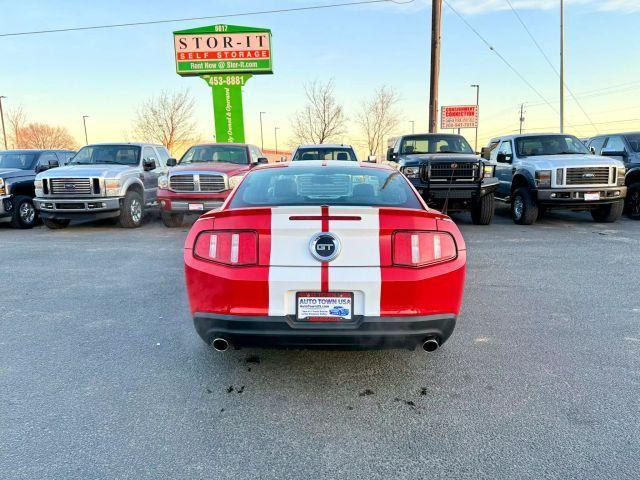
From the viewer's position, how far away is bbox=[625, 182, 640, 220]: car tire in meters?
10.4

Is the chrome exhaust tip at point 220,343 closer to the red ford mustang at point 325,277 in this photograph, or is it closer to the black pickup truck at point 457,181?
→ the red ford mustang at point 325,277

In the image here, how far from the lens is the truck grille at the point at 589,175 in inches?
359

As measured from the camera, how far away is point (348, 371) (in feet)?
10.5

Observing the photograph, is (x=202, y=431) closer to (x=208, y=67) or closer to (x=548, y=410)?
(x=548, y=410)

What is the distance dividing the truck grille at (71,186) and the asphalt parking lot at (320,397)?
4.96 metres

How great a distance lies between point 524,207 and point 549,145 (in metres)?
1.89

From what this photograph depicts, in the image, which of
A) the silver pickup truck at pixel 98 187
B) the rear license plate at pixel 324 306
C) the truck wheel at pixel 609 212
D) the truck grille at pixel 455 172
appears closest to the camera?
the rear license plate at pixel 324 306

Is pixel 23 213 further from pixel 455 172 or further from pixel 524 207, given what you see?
pixel 524 207

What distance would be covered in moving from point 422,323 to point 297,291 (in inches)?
31.5

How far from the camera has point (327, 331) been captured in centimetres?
264

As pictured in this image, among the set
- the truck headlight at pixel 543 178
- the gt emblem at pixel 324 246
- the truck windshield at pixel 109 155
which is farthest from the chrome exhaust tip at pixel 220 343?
the truck windshield at pixel 109 155

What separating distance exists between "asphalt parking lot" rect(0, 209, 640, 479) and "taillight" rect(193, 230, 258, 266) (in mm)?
907

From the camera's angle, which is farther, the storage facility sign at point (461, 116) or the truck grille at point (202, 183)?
the storage facility sign at point (461, 116)

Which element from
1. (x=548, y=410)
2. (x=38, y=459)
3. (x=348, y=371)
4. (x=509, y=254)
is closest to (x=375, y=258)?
(x=348, y=371)
